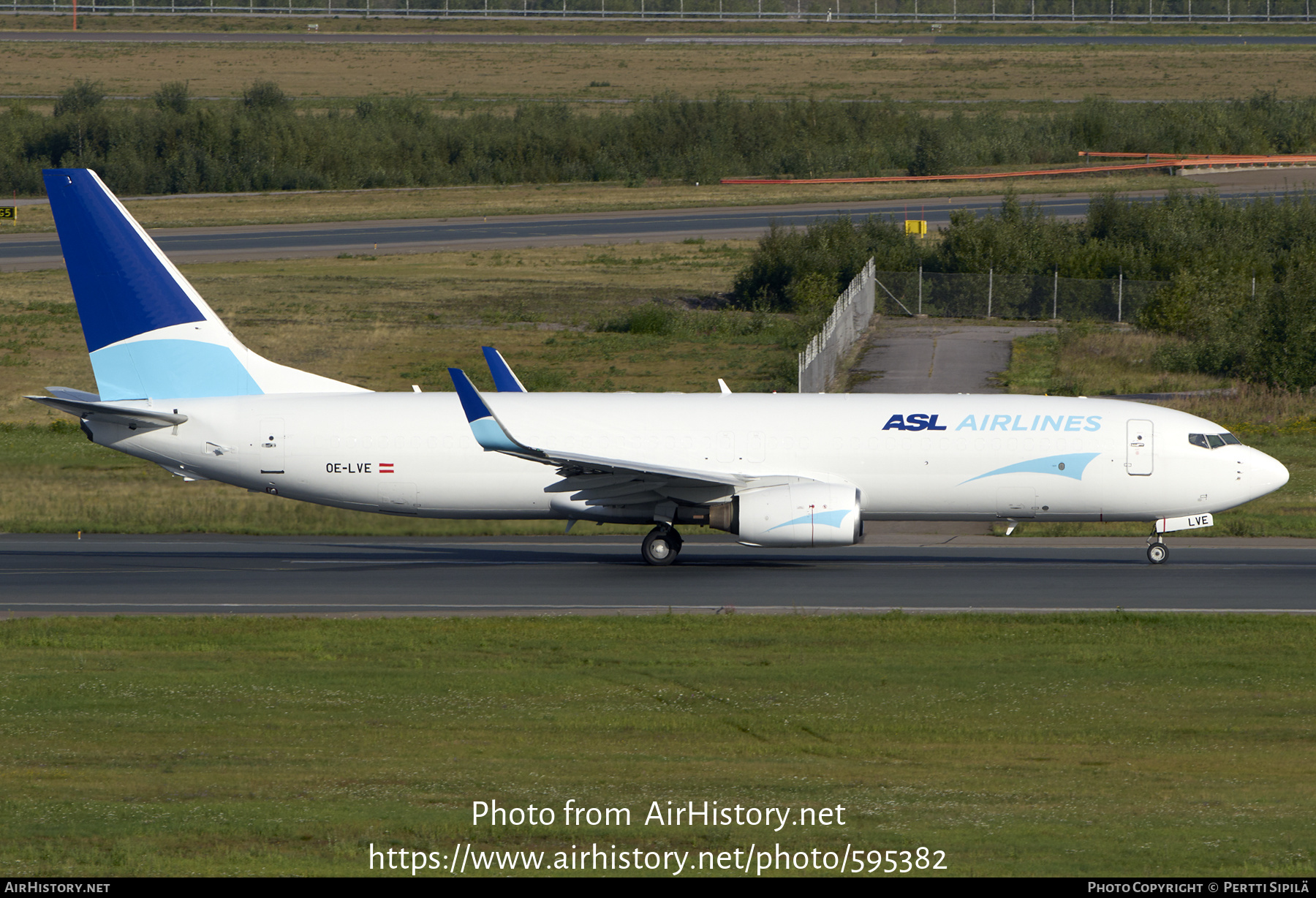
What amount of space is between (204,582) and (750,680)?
47.2 ft

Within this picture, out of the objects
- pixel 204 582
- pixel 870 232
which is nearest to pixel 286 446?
pixel 204 582

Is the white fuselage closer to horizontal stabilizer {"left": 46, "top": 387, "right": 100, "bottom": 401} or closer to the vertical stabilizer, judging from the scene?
the vertical stabilizer

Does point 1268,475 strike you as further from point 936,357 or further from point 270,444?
point 936,357

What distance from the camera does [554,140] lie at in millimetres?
112750

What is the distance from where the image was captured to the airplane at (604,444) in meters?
31.8

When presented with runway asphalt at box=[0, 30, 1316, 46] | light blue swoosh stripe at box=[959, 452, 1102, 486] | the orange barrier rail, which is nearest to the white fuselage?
light blue swoosh stripe at box=[959, 452, 1102, 486]

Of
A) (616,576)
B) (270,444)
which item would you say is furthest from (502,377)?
(616,576)

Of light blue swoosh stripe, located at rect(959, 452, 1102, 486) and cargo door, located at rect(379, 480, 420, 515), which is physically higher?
light blue swoosh stripe, located at rect(959, 452, 1102, 486)

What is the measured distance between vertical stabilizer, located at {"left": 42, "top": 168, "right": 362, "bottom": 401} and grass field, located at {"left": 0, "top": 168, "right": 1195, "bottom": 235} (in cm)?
5806

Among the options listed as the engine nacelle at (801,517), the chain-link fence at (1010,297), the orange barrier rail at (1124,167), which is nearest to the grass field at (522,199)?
the orange barrier rail at (1124,167)

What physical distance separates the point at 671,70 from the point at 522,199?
55763 millimetres

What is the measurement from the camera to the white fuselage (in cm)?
3178

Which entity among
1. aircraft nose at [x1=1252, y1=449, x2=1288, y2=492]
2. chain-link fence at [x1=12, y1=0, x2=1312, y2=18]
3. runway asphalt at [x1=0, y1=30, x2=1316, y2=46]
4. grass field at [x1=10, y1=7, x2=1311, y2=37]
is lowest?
aircraft nose at [x1=1252, y1=449, x2=1288, y2=492]

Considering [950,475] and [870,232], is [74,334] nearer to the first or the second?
[870,232]
